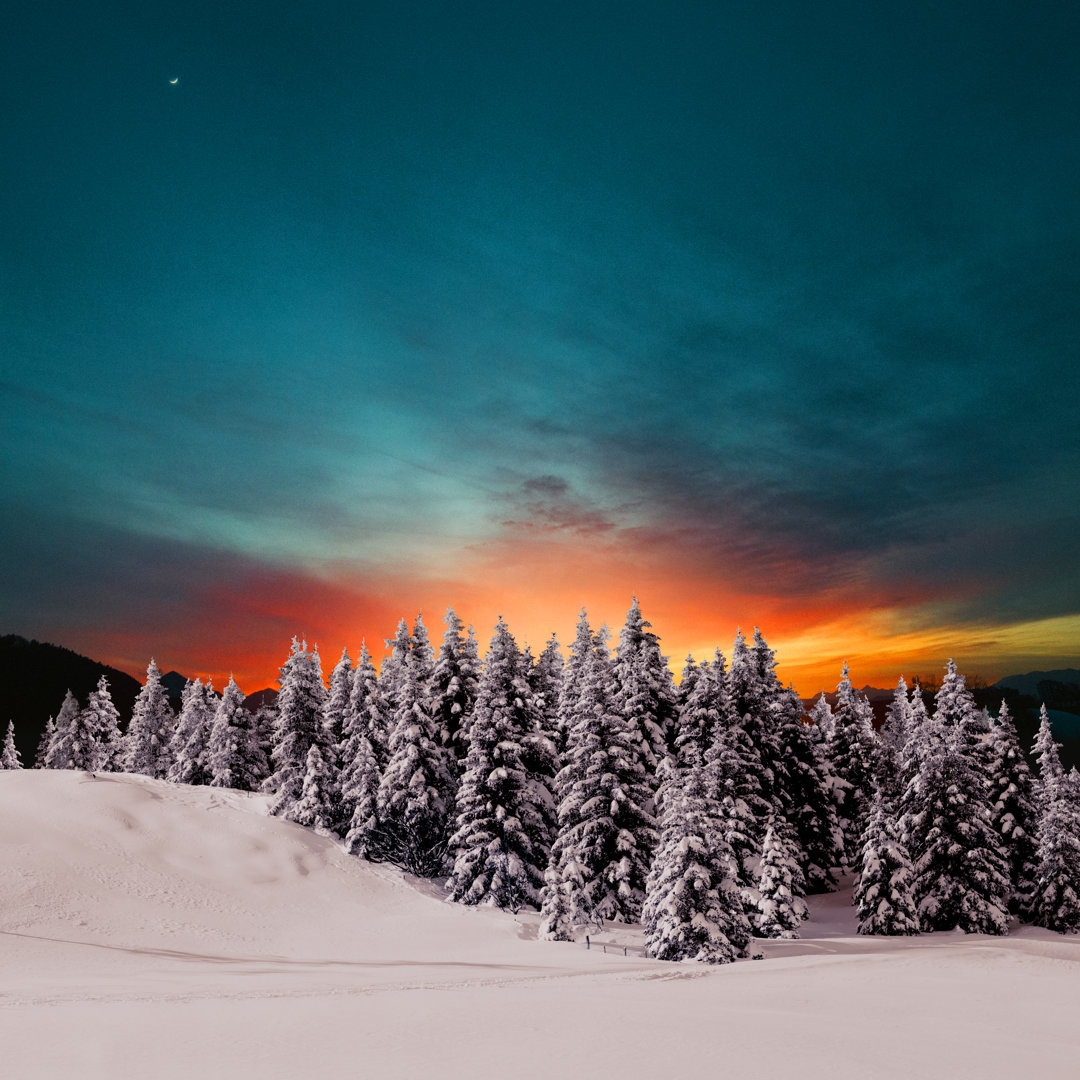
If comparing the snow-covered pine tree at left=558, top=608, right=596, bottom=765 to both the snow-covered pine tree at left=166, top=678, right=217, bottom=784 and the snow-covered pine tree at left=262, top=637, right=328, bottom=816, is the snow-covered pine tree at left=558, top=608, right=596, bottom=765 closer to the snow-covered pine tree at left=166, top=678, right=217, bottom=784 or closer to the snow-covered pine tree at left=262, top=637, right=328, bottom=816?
the snow-covered pine tree at left=262, top=637, right=328, bottom=816

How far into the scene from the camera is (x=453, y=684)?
48.1 meters

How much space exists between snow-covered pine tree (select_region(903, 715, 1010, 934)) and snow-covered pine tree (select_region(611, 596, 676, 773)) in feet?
44.8

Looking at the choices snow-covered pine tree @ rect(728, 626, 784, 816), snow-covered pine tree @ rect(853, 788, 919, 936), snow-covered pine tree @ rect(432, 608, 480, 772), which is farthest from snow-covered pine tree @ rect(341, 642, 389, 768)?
snow-covered pine tree @ rect(853, 788, 919, 936)

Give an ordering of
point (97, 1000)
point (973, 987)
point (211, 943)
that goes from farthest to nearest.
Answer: point (211, 943), point (973, 987), point (97, 1000)

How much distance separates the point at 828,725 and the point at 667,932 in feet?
127

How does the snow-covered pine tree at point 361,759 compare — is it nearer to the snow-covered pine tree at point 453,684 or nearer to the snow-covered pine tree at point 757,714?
the snow-covered pine tree at point 453,684

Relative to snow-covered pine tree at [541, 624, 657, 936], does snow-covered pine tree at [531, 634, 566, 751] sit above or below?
above

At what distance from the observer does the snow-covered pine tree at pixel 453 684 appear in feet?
157

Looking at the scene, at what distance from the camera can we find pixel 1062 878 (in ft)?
138

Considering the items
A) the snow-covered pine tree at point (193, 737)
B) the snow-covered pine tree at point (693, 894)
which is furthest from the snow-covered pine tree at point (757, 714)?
the snow-covered pine tree at point (193, 737)

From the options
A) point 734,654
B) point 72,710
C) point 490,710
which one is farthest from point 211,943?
point 72,710

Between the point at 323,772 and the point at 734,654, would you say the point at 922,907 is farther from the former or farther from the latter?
the point at 323,772

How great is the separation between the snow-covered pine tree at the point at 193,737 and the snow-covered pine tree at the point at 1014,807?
2350 inches

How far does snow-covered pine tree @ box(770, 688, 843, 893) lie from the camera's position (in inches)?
1980
